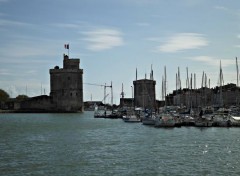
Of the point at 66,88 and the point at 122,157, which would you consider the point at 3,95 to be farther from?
the point at 122,157

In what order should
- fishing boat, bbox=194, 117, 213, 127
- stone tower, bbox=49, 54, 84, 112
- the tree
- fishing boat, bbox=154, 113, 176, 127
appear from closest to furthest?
fishing boat, bbox=194, 117, 213, 127, fishing boat, bbox=154, 113, 176, 127, stone tower, bbox=49, 54, 84, 112, the tree

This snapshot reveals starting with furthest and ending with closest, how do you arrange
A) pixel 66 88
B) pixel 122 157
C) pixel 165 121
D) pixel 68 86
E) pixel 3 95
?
pixel 3 95 < pixel 66 88 < pixel 68 86 < pixel 165 121 < pixel 122 157

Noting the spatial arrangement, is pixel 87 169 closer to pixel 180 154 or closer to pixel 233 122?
pixel 180 154

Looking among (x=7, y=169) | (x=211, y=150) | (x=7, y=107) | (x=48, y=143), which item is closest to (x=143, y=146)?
(x=211, y=150)

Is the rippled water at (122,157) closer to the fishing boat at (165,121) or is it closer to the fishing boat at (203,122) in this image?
the fishing boat at (203,122)

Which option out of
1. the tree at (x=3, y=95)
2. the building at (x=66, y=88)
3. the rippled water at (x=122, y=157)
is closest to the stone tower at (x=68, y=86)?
the building at (x=66, y=88)

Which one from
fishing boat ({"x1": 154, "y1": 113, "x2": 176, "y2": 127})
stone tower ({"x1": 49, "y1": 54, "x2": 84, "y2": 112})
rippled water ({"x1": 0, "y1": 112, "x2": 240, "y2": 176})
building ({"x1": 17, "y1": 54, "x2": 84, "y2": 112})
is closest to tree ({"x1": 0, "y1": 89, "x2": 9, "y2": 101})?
building ({"x1": 17, "y1": 54, "x2": 84, "y2": 112})

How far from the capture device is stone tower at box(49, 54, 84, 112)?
106 metres

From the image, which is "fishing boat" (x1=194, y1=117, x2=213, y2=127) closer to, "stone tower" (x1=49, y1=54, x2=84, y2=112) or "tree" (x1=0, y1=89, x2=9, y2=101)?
"stone tower" (x1=49, y1=54, x2=84, y2=112)

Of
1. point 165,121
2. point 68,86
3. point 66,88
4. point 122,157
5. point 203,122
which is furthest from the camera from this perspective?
point 66,88

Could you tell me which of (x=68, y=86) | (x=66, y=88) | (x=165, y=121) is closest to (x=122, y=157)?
(x=165, y=121)

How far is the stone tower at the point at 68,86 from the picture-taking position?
106 m

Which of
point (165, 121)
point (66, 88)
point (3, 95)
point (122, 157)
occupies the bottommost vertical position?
point (122, 157)

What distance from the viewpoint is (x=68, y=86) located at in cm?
10606
